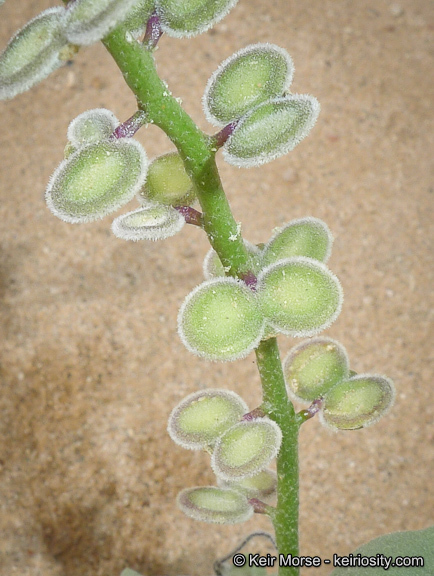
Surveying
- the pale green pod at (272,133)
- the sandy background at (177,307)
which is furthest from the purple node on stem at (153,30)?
the sandy background at (177,307)

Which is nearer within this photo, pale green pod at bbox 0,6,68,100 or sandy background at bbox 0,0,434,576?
pale green pod at bbox 0,6,68,100

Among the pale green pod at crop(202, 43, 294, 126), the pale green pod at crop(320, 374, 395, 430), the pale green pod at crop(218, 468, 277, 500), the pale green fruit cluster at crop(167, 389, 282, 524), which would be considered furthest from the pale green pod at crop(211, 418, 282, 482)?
the pale green pod at crop(202, 43, 294, 126)

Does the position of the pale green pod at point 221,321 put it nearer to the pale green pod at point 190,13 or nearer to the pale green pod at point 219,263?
the pale green pod at point 219,263

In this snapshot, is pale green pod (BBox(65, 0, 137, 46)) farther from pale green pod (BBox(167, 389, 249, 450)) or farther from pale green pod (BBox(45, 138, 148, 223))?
pale green pod (BBox(167, 389, 249, 450))

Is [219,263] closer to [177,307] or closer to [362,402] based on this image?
[362,402]

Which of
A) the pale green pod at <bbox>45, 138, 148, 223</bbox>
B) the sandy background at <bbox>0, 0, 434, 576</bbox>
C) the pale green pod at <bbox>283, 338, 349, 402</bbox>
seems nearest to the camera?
the pale green pod at <bbox>45, 138, 148, 223</bbox>

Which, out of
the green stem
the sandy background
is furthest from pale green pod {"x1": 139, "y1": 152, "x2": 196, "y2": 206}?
the sandy background

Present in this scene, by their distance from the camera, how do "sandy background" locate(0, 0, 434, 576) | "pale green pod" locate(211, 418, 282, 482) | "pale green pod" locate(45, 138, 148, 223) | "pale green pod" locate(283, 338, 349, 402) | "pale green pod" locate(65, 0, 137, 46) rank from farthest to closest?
"sandy background" locate(0, 0, 434, 576), "pale green pod" locate(283, 338, 349, 402), "pale green pod" locate(211, 418, 282, 482), "pale green pod" locate(45, 138, 148, 223), "pale green pod" locate(65, 0, 137, 46)

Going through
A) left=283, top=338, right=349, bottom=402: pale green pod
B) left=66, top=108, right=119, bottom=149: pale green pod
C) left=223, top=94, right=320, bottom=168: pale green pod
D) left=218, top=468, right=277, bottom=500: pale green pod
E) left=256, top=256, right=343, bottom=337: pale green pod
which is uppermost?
left=66, top=108, right=119, bottom=149: pale green pod

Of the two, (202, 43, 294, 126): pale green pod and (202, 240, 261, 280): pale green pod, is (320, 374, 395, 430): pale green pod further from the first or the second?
(202, 43, 294, 126): pale green pod

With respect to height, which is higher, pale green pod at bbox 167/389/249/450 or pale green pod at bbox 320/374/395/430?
pale green pod at bbox 167/389/249/450
